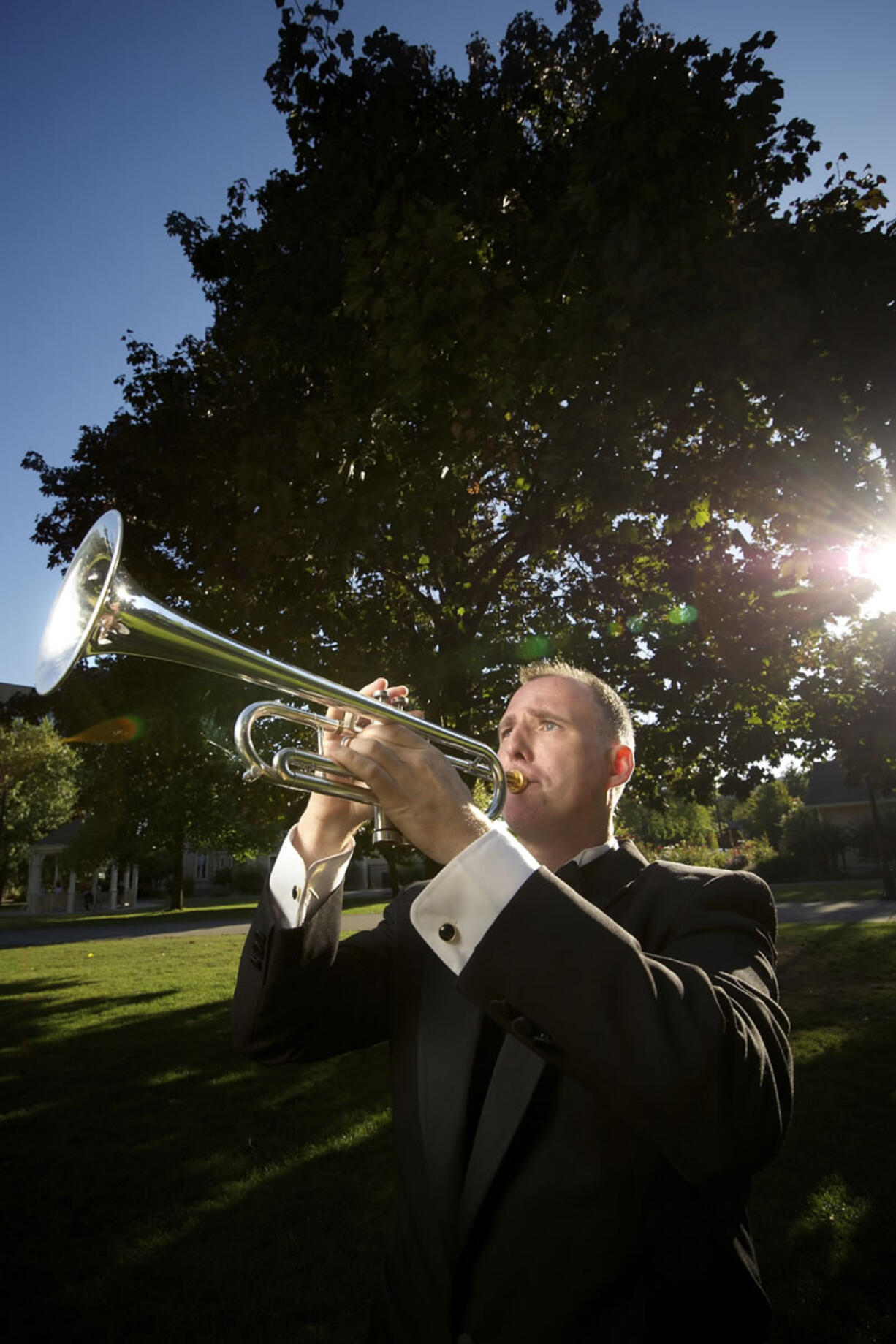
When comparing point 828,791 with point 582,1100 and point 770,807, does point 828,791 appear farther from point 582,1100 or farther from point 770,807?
point 582,1100

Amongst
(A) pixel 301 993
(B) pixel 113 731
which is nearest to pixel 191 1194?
(A) pixel 301 993

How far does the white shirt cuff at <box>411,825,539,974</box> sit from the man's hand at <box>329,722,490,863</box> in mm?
148

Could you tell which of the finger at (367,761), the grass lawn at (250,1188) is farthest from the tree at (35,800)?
the finger at (367,761)

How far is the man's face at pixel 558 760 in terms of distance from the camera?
2461 millimetres

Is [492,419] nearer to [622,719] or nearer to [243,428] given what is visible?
[243,428]

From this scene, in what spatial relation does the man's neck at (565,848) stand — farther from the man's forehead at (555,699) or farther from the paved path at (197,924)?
the paved path at (197,924)

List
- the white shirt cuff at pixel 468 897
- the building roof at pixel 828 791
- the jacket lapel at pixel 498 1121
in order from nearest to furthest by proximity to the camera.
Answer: the white shirt cuff at pixel 468 897 → the jacket lapel at pixel 498 1121 → the building roof at pixel 828 791

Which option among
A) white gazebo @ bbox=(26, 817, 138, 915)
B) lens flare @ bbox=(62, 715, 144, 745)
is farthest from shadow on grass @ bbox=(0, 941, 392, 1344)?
white gazebo @ bbox=(26, 817, 138, 915)

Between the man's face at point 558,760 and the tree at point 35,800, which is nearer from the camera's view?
the man's face at point 558,760

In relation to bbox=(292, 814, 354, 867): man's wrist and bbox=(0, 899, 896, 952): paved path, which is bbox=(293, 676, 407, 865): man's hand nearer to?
bbox=(292, 814, 354, 867): man's wrist

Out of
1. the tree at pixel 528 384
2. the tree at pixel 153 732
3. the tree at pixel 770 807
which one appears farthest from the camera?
the tree at pixel 770 807

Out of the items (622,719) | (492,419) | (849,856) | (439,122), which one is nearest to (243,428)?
(492,419)

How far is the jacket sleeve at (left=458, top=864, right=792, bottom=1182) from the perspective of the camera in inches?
54.2

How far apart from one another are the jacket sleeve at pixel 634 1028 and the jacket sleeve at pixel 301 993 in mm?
731
